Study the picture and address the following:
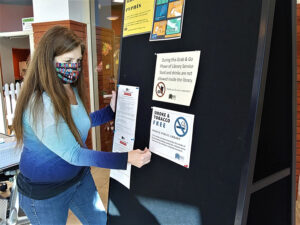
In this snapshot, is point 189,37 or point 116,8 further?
point 116,8

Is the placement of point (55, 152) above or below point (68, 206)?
above

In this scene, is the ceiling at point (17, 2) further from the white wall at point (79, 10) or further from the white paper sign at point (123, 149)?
the white paper sign at point (123, 149)

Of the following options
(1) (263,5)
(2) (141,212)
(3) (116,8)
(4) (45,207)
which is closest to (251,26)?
(1) (263,5)

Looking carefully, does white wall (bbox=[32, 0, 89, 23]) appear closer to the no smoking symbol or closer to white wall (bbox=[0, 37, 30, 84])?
white wall (bbox=[0, 37, 30, 84])

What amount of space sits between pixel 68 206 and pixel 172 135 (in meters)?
0.77

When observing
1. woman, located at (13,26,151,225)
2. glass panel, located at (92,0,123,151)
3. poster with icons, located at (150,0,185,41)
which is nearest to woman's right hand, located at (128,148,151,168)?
woman, located at (13,26,151,225)

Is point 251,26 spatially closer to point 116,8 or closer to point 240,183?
point 240,183

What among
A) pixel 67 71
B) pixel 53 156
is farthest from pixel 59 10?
pixel 53 156

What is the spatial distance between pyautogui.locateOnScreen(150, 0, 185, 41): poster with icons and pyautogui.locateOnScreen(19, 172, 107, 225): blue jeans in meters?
0.88

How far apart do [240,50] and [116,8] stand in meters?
2.93

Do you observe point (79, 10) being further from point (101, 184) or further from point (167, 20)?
point (167, 20)

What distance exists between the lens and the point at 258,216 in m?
0.92

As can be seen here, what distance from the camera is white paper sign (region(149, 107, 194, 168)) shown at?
2.89 feet

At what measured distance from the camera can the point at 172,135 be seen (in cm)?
93
